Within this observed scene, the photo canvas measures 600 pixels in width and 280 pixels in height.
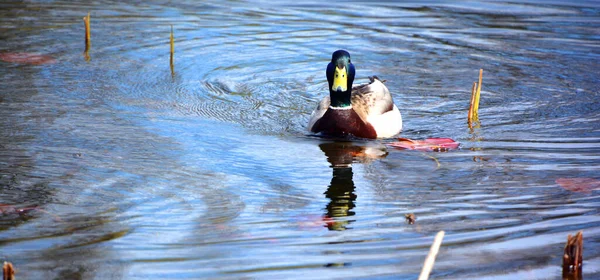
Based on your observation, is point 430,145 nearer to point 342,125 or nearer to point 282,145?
point 342,125

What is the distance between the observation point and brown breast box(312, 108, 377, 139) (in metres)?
7.66

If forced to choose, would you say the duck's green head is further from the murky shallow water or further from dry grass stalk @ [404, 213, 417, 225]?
dry grass stalk @ [404, 213, 417, 225]

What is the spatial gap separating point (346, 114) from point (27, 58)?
13.0 feet

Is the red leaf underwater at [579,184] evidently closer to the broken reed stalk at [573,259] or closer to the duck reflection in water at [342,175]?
the duck reflection in water at [342,175]

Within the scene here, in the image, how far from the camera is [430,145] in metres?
7.12

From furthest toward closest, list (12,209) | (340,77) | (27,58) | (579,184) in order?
(27,58)
(340,77)
(579,184)
(12,209)

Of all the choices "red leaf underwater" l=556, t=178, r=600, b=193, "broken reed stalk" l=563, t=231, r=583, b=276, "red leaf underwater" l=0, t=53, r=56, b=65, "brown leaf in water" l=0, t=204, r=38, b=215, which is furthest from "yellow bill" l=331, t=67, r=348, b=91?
"broken reed stalk" l=563, t=231, r=583, b=276

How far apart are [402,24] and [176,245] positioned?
8155 millimetres

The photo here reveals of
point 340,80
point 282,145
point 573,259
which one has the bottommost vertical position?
point 282,145

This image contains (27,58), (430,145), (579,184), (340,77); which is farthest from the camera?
(27,58)

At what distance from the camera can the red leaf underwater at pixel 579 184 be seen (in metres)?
5.67

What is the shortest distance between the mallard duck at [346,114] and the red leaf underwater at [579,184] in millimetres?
2072

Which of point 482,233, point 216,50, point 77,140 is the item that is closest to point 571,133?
point 482,233

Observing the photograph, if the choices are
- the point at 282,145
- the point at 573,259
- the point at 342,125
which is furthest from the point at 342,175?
the point at 573,259
